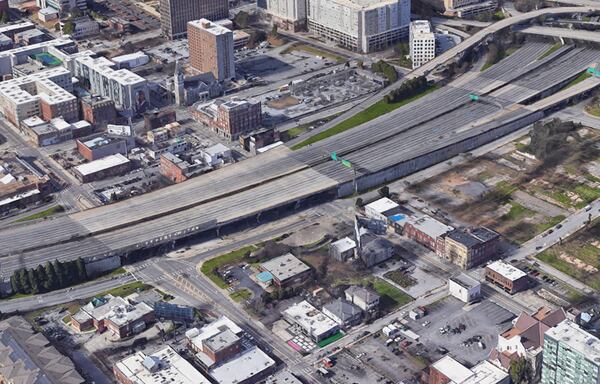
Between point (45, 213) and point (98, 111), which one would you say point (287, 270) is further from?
point (98, 111)

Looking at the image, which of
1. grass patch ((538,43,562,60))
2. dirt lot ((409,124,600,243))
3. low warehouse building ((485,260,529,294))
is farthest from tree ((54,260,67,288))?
grass patch ((538,43,562,60))

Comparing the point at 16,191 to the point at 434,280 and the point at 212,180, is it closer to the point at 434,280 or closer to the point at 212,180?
the point at 212,180

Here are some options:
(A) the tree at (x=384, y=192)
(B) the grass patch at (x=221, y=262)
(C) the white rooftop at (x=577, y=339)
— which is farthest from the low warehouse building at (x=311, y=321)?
(A) the tree at (x=384, y=192)

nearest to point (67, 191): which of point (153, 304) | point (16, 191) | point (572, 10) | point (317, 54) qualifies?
point (16, 191)

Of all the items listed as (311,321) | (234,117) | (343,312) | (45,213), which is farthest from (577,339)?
(45,213)

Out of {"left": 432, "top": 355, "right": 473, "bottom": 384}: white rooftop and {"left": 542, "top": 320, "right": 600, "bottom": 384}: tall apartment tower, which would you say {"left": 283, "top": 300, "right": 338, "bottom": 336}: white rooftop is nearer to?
{"left": 432, "top": 355, "right": 473, "bottom": 384}: white rooftop

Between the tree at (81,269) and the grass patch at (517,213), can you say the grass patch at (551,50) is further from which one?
the tree at (81,269)
